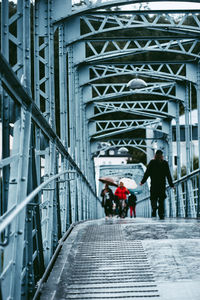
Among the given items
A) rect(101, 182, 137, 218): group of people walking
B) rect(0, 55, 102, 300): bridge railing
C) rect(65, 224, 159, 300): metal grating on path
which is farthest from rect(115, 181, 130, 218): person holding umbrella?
rect(0, 55, 102, 300): bridge railing

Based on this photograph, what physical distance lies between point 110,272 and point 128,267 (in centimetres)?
26

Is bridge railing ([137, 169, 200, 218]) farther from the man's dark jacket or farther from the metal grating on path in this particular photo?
the metal grating on path

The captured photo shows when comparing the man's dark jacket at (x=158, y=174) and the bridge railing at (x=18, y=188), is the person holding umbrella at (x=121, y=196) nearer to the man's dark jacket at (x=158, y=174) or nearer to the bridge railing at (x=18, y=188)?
the man's dark jacket at (x=158, y=174)

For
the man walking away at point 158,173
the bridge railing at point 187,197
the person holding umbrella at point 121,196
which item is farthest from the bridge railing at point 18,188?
the person holding umbrella at point 121,196

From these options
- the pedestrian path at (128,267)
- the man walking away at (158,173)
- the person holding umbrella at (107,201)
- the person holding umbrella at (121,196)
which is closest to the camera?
the pedestrian path at (128,267)

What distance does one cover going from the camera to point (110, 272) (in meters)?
5.48

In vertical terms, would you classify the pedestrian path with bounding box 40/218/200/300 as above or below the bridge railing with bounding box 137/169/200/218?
below

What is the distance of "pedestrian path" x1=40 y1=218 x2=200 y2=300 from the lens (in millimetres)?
4754

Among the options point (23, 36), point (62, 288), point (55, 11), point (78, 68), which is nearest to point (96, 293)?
point (62, 288)

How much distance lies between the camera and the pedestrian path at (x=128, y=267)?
475 centimetres

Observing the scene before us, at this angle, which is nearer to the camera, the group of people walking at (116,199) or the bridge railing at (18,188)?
the bridge railing at (18,188)

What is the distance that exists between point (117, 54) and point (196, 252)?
39.2 feet

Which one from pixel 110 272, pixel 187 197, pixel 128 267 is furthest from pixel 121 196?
pixel 110 272

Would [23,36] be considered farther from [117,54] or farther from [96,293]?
[117,54]
